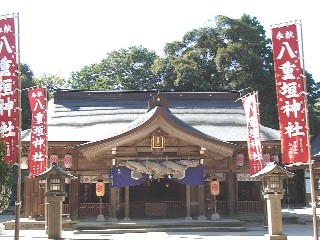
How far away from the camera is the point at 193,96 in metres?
29.3

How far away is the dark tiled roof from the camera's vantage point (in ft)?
77.9

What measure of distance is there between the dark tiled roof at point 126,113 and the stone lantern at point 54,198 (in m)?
6.91

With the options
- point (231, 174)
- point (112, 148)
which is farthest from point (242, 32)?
point (112, 148)

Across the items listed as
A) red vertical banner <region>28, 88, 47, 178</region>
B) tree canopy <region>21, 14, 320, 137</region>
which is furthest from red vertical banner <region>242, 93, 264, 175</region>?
tree canopy <region>21, 14, 320, 137</region>

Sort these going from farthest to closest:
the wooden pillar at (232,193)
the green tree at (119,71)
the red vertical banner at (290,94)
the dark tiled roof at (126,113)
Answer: the green tree at (119,71) → the dark tiled roof at (126,113) → the wooden pillar at (232,193) → the red vertical banner at (290,94)

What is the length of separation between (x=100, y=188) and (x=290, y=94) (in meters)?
11.5

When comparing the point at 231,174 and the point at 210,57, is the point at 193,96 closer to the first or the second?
the point at 231,174

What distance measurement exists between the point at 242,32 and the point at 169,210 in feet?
93.5

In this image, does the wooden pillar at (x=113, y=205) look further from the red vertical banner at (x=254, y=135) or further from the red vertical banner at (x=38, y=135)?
the red vertical banner at (x=254, y=135)

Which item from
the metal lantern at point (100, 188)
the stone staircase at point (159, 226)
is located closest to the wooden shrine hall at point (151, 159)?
the metal lantern at point (100, 188)

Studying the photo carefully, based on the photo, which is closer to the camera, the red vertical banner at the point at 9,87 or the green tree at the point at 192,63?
the red vertical banner at the point at 9,87

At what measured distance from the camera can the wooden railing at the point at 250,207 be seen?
23.4 meters

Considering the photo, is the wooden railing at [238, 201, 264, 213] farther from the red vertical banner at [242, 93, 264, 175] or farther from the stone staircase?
the red vertical banner at [242, 93, 264, 175]

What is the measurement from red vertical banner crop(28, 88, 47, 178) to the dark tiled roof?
378cm
